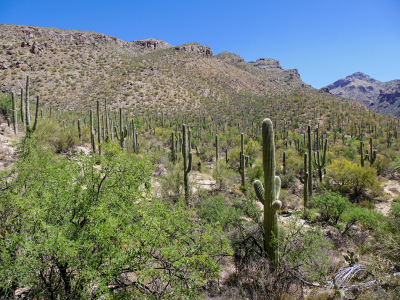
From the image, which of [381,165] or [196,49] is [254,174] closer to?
[381,165]

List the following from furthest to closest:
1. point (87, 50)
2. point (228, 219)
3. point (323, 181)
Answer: point (87, 50)
point (323, 181)
point (228, 219)

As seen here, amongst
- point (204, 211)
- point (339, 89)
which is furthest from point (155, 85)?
point (339, 89)

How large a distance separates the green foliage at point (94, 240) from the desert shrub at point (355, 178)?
13605 mm

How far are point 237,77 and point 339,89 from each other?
176014mm

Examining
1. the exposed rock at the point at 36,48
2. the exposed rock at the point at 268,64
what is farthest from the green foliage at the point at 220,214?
the exposed rock at the point at 268,64

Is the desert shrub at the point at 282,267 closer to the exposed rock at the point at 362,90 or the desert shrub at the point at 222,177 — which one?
the desert shrub at the point at 222,177

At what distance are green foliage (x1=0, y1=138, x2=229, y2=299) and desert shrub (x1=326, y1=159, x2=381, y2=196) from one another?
1361 cm

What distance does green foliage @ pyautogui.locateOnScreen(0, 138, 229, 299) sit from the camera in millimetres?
3432

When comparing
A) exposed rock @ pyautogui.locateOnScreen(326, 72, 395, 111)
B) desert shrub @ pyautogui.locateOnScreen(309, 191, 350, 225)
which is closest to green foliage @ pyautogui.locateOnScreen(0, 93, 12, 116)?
desert shrub @ pyautogui.locateOnScreen(309, 191, 350, 225)

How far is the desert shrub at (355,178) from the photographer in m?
14.6

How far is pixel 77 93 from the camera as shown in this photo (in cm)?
3838

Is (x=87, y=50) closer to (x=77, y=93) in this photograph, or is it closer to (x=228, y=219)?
(x=77, y=93)

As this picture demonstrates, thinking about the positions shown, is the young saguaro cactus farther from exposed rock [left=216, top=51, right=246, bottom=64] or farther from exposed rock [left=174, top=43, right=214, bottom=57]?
exposed rock [left=216, top=51, right=246, bottom=64]

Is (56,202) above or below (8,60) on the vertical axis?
below
